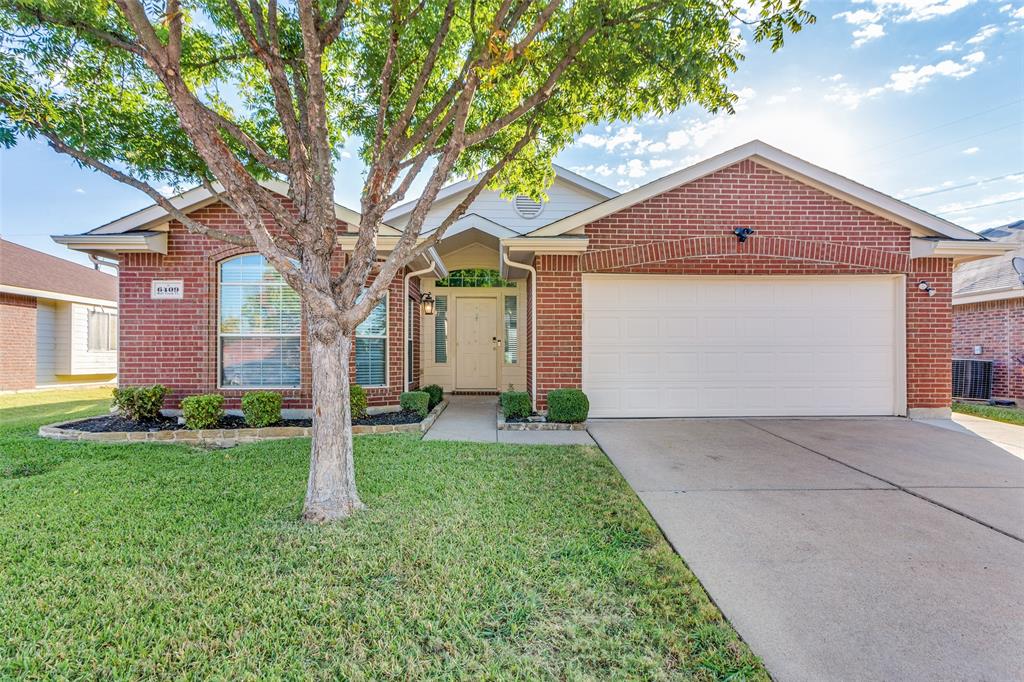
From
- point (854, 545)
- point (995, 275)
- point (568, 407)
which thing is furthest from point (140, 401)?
point (995, 275)

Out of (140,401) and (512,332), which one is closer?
(140,401)

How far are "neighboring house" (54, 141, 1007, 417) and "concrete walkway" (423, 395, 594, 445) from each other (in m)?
0.89

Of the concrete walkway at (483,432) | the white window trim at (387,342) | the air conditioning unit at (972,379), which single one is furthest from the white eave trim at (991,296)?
the white window trim at (387,342)

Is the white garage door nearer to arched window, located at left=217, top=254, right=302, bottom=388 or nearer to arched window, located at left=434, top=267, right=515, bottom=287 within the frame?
arched window, located at left=434, top=267, right=515, bottom=287

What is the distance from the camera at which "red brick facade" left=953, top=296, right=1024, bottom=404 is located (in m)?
9.12

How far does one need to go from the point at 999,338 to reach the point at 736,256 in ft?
25.3

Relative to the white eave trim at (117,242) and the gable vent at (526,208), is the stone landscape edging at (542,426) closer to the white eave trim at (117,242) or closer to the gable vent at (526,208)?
the gable vent at (526,208)

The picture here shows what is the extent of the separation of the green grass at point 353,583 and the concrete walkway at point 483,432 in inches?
58.7

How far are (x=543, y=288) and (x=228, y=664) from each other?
5.74m

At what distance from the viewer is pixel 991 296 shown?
31.2 feet

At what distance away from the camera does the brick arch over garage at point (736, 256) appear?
269 inches

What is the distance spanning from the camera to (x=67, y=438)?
5887mm

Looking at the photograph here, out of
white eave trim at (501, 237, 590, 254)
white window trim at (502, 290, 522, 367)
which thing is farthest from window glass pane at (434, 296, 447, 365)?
white eave trim at (501, 237, 590, 254)

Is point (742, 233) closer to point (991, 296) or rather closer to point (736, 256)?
point (736, 256)
